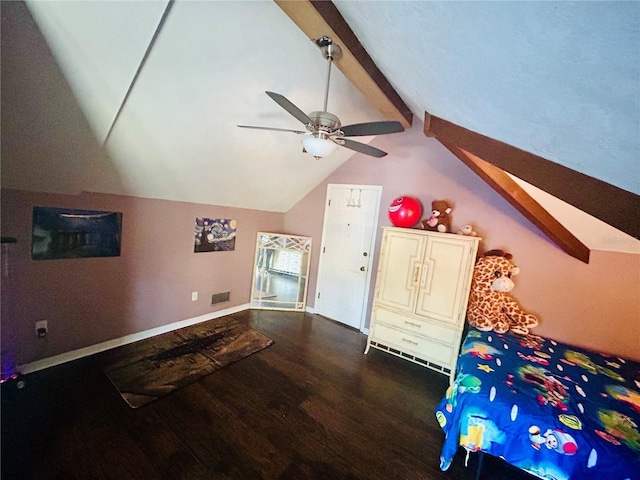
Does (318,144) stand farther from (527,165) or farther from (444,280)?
(444,280)

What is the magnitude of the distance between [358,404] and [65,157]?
301cm

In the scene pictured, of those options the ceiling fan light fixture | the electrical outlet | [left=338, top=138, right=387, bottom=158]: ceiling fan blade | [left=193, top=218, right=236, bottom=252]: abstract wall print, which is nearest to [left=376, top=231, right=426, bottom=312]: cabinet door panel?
[left=338, top=138, right=387, bottom=158]: ceiling fan blade

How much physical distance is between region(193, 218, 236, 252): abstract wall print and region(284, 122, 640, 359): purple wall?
6.70 ft

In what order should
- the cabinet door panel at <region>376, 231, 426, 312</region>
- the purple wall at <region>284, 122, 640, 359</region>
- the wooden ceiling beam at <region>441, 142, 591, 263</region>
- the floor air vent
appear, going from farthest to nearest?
1. the floor air vent
2. the cabinet door panel at <region>376, 231, 426, 312</region>
3. the purple wall at <region>284, 122, 640, 359</region>
4. the wooden ceiling beam at <region>441, 142, 591, 263</region>

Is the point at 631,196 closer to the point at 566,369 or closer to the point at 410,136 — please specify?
the point at 566,369

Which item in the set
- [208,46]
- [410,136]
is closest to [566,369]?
[410,136]

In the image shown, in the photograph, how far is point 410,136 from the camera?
3.32 meters

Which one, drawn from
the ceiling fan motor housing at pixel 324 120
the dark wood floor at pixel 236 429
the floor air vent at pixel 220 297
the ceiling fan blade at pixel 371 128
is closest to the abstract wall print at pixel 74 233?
the dark wood floor at pixel 236 429

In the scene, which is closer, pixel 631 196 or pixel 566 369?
pixel 631 196

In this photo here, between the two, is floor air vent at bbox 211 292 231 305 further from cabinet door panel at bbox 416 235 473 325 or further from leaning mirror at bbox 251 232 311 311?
cabinet door panel at bbox 416 235 473 325

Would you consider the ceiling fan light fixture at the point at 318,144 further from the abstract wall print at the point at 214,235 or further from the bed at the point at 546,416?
the abstract wall print at the point at 214,235

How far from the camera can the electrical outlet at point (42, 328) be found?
2.26 meters

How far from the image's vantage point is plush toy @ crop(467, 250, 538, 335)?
2.67 m

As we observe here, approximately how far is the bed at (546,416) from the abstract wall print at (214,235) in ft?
9.89
